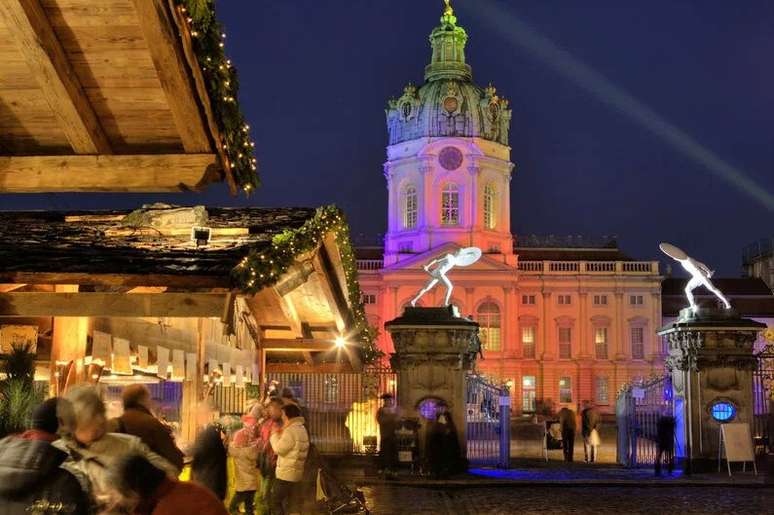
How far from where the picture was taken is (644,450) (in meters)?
27.5

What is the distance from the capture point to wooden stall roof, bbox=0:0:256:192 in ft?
22.2

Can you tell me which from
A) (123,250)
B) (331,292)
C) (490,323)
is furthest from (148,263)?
(490,323)

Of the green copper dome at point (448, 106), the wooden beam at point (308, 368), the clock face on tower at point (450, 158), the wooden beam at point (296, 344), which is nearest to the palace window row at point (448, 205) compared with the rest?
the clock face on tower at point (450, 158)

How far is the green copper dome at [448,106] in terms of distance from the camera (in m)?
66.5

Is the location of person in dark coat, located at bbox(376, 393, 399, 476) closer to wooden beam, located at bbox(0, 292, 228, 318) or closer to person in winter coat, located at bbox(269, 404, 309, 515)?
person in winter coat, located at bbox(269, 404, 309, 515)

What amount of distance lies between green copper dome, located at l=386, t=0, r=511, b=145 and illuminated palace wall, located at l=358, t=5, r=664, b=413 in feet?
0.31

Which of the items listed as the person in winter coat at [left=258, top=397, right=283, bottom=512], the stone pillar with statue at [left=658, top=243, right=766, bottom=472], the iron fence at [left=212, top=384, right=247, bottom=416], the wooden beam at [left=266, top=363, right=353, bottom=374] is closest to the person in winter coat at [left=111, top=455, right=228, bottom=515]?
the person in winter coat at [left=258, top=397, right=283, bottom=512]

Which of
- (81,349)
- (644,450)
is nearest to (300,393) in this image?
(644,450)

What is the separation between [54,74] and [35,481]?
11.1 ft

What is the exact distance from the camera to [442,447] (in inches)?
759

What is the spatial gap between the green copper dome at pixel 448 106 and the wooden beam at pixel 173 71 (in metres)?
59.4

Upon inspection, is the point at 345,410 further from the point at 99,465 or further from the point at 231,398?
the point at 99,465

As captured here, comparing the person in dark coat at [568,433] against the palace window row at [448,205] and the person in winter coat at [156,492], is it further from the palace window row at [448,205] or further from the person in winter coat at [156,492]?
the palace window row at [448,205]

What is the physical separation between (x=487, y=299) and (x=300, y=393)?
45.1 metres
